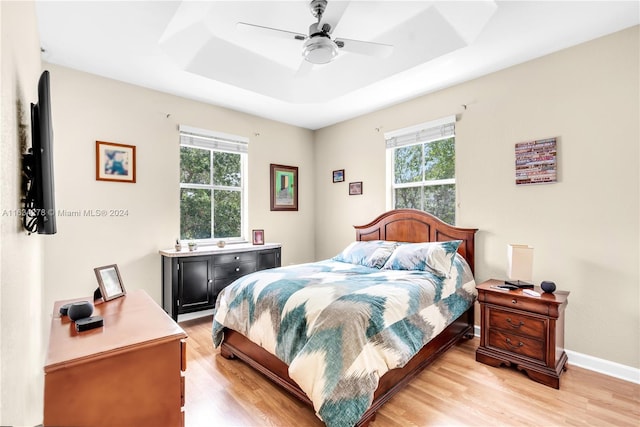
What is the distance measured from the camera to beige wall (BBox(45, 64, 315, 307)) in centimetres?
298

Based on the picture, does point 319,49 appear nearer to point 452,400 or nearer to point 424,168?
point 424,168

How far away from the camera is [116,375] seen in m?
1.19

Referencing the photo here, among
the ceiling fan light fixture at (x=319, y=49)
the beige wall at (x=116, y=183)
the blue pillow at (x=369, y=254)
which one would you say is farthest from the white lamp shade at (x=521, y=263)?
the beige wall at (x=116, y=183)

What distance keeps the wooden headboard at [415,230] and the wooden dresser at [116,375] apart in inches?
111

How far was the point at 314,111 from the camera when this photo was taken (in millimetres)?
4266

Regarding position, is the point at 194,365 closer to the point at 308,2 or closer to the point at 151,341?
the point at 151,341

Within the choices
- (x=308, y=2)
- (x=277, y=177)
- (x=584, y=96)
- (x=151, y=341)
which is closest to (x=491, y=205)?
(x=584, y=96)

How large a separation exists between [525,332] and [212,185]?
12.1 feet

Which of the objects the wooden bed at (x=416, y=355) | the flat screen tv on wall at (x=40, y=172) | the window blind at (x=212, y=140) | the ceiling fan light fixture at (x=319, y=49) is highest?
the ceiling fan light fixture at (x=319, y=49)

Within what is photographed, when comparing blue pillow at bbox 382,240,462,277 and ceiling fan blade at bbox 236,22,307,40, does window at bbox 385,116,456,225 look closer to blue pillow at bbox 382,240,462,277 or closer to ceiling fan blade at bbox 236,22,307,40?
blue pillow at bbox 382,240,462,277

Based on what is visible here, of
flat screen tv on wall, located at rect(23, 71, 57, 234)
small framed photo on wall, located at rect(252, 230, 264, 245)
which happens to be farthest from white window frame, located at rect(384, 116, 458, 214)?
flat screen tv on wall, located at rect(23, 71, 57, 234)

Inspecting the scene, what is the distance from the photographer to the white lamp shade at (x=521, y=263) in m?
2.56

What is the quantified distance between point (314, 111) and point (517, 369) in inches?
142

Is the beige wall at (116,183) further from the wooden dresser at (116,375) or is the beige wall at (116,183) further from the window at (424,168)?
the window at (424,168)
